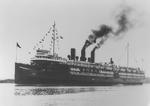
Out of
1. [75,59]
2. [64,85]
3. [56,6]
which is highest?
[56,6]

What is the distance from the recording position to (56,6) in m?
8.72

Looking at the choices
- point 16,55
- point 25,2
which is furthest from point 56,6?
point 16,55

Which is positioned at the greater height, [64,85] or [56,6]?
[56,6]

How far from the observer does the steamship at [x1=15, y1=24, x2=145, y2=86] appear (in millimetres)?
16219

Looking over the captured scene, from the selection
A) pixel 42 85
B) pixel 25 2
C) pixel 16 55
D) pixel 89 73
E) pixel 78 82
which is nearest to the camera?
pixel 25 2

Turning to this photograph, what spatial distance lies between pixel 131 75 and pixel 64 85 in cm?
726

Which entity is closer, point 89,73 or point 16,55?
point 16,55

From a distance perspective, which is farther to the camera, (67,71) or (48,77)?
(67,71)

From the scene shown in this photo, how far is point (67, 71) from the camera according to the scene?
59.0ft

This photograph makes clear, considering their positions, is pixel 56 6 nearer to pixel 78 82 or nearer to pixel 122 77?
pixel 78 82

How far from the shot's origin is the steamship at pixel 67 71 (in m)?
16.2

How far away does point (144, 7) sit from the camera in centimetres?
919

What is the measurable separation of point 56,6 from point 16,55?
3.10 m

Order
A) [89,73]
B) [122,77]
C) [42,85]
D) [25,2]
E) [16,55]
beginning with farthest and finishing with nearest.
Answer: [122,77] < [89,73] < [42,85] < [16,55] < [25,2]
